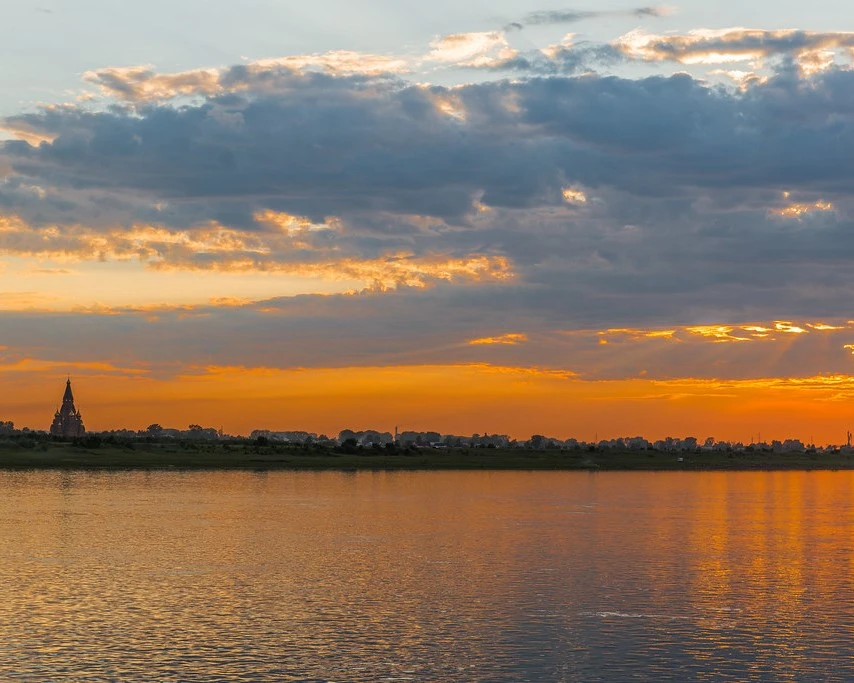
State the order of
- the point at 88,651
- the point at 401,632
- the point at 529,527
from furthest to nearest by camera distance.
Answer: the point at 529,527 < the point at 401,632 < the point at 88,651

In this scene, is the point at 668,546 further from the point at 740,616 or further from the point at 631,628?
the point at 631,628

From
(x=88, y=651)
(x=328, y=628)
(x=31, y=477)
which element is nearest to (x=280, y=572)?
(x=328, y=628)

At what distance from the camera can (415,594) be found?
56.7 meters

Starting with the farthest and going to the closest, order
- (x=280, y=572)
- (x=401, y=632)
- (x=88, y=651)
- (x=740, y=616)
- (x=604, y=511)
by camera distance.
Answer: (x=604, y=511) < (x=280, y=572) < (x=740, y=616) < (x=401, y=632) < (x=88, y=651)

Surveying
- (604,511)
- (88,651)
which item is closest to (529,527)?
(604,511)

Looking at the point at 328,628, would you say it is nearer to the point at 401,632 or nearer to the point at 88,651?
the point at 401,632

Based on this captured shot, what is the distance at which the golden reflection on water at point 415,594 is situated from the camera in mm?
40750

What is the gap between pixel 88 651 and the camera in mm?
41531

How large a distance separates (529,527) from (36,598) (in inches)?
1972

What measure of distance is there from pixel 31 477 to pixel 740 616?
146236 millimetres

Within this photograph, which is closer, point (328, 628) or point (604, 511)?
point (328, 628)

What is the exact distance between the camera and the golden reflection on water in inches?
1604

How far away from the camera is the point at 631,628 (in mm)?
47688

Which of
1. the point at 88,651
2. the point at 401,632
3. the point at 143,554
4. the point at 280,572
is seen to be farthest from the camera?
the point at 143,554
